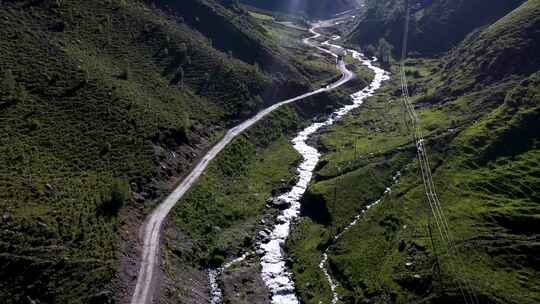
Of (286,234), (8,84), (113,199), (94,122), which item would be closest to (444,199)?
(286,234)

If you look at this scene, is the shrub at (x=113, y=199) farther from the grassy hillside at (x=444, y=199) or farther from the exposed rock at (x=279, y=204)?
the exposed rock at (x=279, y=204)

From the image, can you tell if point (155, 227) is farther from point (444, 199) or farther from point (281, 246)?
point (444, 199)

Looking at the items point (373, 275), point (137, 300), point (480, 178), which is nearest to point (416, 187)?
point (480, 178)

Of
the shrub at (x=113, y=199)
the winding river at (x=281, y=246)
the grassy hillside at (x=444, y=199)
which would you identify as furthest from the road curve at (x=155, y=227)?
the grassy hillside at (x=444, y=199)

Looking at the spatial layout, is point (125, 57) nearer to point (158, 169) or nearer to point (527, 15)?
point (158, 169)

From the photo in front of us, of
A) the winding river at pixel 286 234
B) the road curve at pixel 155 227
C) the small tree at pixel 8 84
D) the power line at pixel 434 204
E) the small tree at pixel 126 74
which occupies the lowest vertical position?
the road curve at pixel 155 227

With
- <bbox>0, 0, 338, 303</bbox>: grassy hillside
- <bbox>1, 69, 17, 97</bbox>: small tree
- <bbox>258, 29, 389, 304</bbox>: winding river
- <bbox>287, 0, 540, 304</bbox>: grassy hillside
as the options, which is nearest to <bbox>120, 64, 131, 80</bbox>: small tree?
<bbox>0, 0, 338, 303</bbox>: grassy hillside
